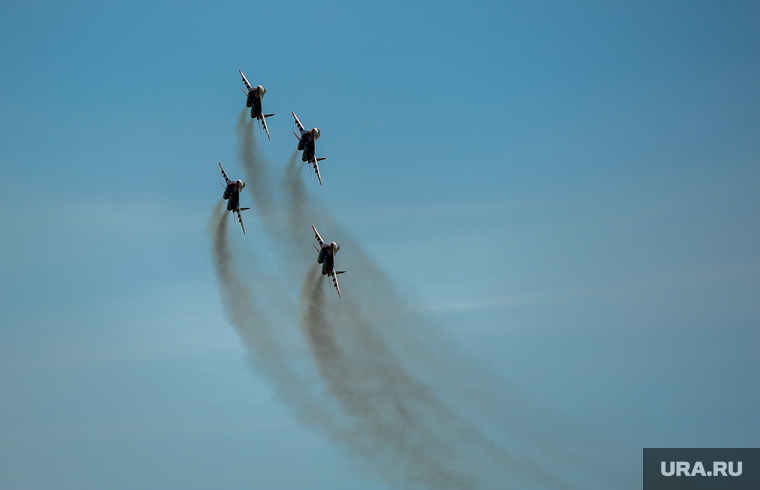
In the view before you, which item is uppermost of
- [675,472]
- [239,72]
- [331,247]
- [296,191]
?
[239,72]

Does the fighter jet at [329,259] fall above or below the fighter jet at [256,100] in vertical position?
below

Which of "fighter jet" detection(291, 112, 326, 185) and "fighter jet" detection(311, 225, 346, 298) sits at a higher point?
"fighter jet" detection(291, 112, 326, 185)

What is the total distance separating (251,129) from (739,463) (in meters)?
81.5

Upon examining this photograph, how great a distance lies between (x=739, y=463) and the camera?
161 metres

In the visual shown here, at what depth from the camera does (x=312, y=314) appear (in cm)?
15325

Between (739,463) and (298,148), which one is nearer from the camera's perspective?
(298,148)

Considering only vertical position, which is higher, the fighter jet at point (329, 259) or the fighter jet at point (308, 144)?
Result: the fighter jet at point (308, 144)

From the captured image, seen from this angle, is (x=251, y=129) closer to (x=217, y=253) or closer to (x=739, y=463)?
(x=217, y=253)

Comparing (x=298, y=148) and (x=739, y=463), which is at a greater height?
(x=298, y=148)

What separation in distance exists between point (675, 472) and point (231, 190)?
6985cm

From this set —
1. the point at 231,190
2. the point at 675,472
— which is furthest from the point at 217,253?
the point at 675,472

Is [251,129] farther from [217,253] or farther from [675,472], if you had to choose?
[675,472]

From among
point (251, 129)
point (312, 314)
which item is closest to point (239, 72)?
point (251, 129)

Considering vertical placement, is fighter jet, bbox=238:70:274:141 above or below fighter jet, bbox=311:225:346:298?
above
